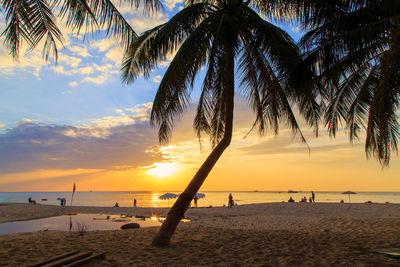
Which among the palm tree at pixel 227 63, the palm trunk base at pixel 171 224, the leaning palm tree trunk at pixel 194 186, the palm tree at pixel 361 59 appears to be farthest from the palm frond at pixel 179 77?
the palm tree at pixel 361 59

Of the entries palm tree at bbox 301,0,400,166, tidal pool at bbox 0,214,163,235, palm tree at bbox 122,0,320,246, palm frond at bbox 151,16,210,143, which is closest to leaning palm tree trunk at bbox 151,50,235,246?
palm tree at bbox 122,0,320,246

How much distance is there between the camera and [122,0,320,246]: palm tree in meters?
6.55

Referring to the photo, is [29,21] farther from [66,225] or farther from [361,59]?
[66,225]

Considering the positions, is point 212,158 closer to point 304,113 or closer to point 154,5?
point 304,113

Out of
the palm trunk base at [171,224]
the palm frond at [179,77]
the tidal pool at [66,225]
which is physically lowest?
the tidal pool at [66,225]

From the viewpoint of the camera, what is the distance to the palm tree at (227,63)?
6.55 m

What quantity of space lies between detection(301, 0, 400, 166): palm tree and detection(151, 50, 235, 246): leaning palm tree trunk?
224 centimetres

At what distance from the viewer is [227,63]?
7.50 m

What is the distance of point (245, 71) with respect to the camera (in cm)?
770

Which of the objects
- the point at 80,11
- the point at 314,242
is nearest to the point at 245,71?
the point at 80,11

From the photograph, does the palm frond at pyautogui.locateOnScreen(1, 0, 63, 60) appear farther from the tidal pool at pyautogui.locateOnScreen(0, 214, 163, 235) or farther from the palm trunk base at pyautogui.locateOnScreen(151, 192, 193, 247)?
the tidal pool at pyautogui.locateOnScreen(0, 214, 163, 235)

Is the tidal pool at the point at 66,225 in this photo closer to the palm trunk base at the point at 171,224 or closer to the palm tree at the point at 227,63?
the palm trunk base at the point at 171,224

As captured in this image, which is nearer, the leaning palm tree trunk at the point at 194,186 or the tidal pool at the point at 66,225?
the leaning palm tree trunk at the point at 194,186

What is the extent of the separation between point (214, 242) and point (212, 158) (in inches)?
92.7
